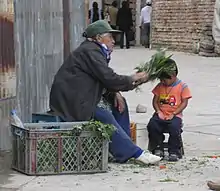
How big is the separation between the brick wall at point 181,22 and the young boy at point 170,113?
14.9m

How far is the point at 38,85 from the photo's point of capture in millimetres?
6762

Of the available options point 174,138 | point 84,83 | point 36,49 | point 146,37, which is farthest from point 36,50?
point 146,37

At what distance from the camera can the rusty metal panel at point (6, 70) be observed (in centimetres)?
602

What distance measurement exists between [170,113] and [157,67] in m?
0.47

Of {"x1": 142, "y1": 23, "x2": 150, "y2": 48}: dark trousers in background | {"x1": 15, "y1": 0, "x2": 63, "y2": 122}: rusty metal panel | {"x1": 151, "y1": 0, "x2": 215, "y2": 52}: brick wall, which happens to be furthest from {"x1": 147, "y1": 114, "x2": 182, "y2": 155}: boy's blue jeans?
{"x1": 142, "y1": 23, "x2": 150, "y2": 48}: dark trousers in background

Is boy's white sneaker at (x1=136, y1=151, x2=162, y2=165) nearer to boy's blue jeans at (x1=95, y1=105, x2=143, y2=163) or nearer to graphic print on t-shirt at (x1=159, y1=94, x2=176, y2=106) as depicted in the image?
boy's blue jeans at (x1=95, y1=105, x2=143, y2=163)

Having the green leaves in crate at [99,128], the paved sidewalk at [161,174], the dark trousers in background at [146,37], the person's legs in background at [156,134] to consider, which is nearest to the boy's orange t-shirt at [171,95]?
the person's legs in background at [156,134]

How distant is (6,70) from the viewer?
240 inches

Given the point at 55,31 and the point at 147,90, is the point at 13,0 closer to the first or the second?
the point at 55,31

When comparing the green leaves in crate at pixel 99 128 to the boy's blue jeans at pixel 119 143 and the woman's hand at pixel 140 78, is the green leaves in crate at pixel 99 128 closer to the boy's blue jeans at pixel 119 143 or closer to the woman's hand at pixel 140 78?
the boy's blue jeans at pixel 119 143

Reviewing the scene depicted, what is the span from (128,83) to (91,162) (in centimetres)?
79

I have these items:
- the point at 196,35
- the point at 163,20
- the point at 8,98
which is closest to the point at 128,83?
the point at 8,98

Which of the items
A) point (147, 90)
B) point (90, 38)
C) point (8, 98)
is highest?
point (90, 38)

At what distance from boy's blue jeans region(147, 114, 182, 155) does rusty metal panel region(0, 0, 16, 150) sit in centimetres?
137
